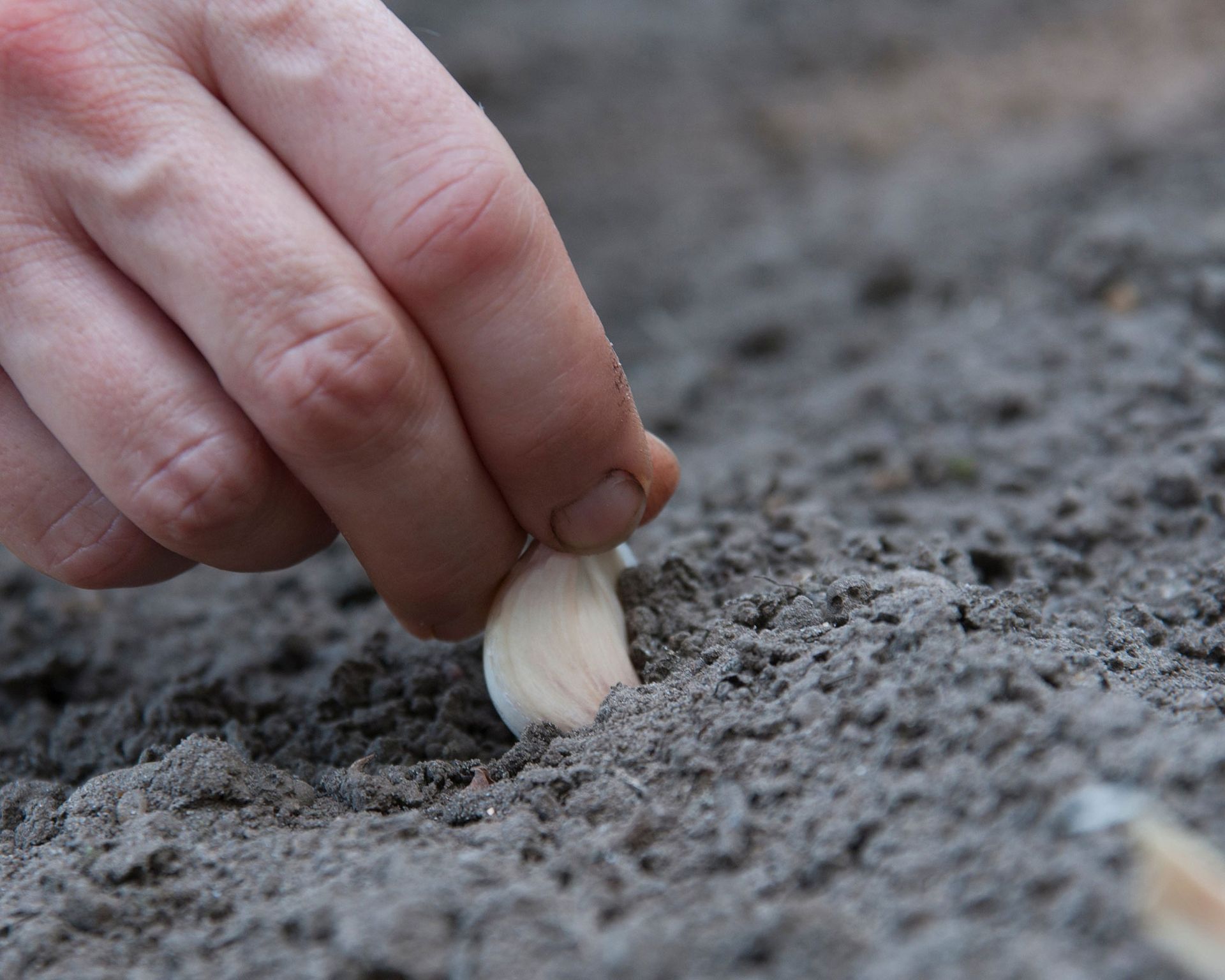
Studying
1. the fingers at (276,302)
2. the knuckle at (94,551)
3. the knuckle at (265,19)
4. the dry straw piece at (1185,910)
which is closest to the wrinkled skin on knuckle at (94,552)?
the knuckle at (94,551)

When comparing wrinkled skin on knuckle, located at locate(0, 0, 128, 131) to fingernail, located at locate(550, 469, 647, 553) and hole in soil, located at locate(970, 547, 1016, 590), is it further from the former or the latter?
hole in soil, located at locate(970, 547, 1016, 590)

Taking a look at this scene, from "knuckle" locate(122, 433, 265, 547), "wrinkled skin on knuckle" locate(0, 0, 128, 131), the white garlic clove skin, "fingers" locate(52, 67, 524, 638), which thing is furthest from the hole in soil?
"wrinkled skin on knuckle" locate(0, 0, 128, 131)

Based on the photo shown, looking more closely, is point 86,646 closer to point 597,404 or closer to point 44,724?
point 44,724

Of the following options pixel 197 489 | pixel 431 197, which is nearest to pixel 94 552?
pixel 197 489

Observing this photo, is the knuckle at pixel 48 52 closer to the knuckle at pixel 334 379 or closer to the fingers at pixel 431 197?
the fingers at pixel 431 197

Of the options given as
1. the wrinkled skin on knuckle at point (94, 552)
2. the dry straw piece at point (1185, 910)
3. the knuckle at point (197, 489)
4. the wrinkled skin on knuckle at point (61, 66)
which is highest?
the wrinkled skin on knuckle at point (61, 66)

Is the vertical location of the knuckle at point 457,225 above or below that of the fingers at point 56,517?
above

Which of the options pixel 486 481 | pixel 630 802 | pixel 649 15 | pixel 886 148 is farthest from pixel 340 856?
pixel 649 15
